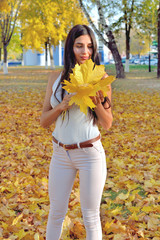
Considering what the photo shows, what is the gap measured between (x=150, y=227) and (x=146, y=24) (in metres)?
23.8

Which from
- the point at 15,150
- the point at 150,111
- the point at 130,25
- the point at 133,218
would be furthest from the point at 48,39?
the point at 133,218

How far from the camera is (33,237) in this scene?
9.23 ft

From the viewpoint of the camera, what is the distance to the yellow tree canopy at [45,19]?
28078mm

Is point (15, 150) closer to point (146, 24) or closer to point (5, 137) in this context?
point (5, 137)

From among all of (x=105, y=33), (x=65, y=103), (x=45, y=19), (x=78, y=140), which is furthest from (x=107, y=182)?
(x=45, y=19)

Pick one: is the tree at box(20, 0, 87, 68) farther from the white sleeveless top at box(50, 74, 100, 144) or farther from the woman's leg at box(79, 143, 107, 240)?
the woman's leg at box(79, 143, 107, 240)

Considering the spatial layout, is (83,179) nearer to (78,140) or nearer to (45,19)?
(78,140)

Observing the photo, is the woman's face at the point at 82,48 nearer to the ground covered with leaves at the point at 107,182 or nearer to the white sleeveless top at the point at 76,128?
the white sleeveless top at the point at 76,128

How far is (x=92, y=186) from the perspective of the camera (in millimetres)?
1951

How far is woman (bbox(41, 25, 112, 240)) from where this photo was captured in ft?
6.29

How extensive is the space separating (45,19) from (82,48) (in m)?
30.6

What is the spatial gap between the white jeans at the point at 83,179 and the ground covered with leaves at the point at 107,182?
2.96 feet

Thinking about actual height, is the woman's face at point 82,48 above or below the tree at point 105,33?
below

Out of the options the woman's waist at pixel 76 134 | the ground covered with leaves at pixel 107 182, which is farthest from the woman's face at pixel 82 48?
the ground covered with leaves at pixel 107 182
